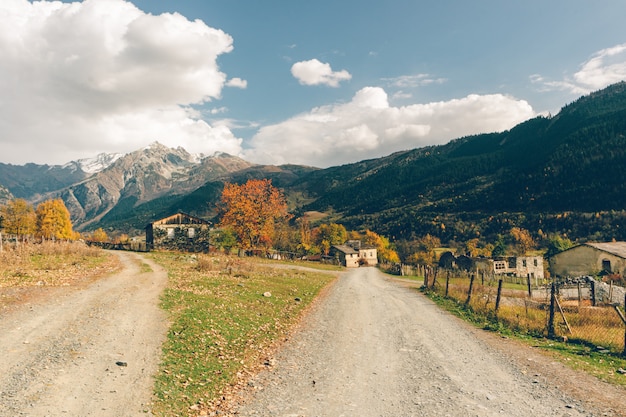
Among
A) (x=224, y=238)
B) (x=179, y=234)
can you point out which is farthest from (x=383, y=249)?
(x=179, y=234)

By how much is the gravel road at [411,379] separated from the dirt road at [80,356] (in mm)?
3195

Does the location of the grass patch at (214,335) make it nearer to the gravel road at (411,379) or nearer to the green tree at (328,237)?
the gravel road at (411,379)

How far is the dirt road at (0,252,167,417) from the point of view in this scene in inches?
314

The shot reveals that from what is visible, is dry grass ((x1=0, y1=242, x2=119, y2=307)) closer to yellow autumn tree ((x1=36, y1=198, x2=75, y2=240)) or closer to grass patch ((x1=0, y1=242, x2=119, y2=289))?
grass patch ((x1=0, y1=242, x2=119, y2=289))

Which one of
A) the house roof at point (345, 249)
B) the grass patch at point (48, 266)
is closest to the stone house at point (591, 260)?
the house roof at point (345, 249)

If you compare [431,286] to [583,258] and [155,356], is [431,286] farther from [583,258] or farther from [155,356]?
[583,258]

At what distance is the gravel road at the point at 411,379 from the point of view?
29.5 ft

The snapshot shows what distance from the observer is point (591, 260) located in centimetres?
6075

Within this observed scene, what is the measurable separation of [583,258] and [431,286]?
45008mm

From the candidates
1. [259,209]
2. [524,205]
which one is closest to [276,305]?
[259,209]

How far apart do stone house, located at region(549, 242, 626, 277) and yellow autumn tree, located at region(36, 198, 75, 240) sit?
118 m

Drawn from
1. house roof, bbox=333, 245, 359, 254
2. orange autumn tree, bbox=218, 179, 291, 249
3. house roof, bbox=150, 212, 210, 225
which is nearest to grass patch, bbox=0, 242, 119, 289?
orange autumn tree, bbox=218, 179, 291, 249

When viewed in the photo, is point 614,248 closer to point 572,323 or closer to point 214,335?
point 572,323

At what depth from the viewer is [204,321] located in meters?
15.6
